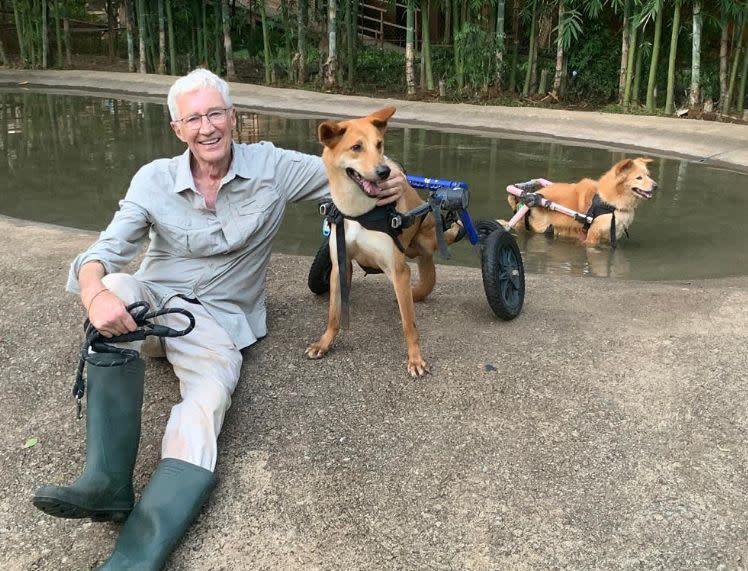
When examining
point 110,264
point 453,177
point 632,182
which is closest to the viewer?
point 110,264

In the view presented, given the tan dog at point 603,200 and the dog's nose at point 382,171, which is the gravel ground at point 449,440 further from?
the tan dog at point 603,200

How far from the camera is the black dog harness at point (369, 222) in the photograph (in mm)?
2764

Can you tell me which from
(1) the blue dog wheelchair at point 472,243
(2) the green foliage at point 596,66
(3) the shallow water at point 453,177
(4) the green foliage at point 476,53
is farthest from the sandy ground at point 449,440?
(2) the green foliage at point 596,66

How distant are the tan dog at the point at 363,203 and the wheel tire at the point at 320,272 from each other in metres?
0.44

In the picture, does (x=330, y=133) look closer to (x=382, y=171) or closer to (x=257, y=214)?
(x=382, y=171)

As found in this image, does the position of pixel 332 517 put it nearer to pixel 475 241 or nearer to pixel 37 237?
pixel 475 241

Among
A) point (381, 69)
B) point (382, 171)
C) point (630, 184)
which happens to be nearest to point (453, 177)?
point (630, 184)

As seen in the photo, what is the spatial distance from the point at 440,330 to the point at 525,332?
38 centimetres

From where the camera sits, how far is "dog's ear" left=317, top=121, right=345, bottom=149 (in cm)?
267

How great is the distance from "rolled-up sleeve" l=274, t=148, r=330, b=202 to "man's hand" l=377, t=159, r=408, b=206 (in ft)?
1.02

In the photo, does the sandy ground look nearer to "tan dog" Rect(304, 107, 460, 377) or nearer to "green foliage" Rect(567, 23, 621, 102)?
"tan dog" Rect(304, 107, 460, 377)

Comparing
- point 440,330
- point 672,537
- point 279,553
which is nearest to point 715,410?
point 672,537

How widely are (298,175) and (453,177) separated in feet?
14.8

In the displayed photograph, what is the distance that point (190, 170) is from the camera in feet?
8.92
